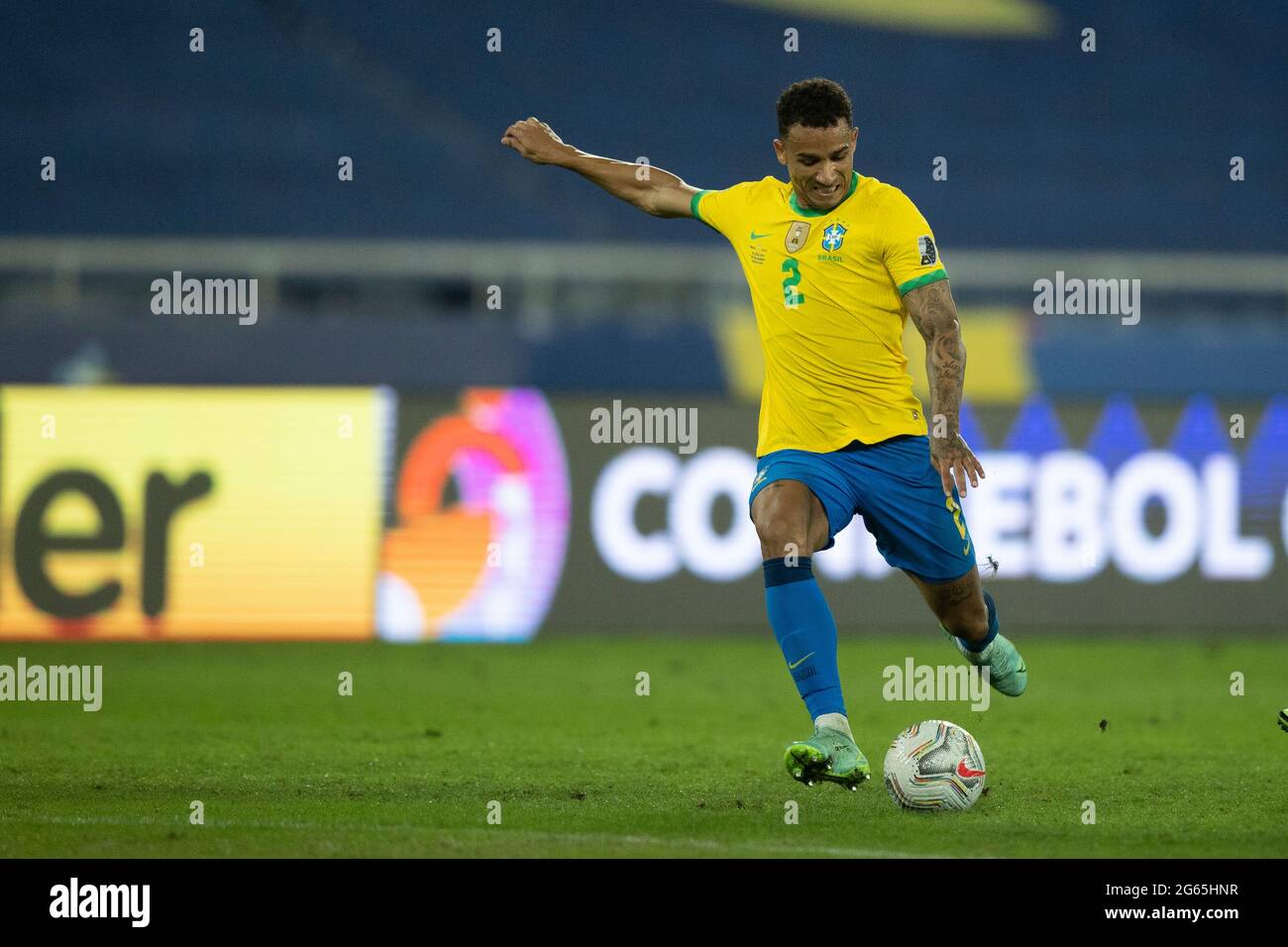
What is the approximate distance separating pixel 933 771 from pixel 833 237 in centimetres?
173

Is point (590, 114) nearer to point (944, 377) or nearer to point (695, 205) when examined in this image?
point (695, 205)

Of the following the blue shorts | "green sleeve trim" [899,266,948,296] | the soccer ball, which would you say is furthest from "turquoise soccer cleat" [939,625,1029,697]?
"green sleeve trim" [899,266,948,296]

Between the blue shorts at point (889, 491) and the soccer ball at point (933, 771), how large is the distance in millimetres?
632

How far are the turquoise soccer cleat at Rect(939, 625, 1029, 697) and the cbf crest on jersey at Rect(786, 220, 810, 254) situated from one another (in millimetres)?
1497

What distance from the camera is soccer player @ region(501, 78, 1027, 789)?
18.4ft

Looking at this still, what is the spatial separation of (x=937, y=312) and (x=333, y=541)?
740 centimetres

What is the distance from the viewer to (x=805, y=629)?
563 centimetres

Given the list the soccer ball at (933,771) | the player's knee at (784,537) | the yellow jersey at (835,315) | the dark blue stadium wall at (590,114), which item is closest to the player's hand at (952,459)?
the yellow jersey at (835,315)

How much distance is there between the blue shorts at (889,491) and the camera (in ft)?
18.8

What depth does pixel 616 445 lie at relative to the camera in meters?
12.6

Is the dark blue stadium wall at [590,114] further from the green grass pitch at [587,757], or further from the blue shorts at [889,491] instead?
the blue shorts at [889,491]

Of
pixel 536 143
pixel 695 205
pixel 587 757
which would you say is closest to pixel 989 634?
pixel 587 757

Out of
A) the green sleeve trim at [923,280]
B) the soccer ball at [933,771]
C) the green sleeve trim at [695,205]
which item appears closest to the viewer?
the soccer ball at [933,771]
